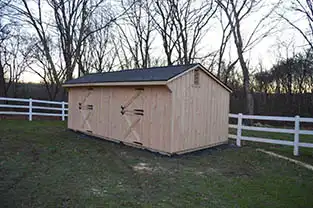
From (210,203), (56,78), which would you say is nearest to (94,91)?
(210,203)

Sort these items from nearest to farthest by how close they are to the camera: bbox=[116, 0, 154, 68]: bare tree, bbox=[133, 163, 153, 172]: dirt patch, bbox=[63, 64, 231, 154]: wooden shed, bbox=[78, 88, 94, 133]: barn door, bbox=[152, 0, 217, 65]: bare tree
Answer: bbox=[133, 163, 153, 172]: dirt patch < bbox=[63, 64, 231, 154]: wooden shed < bbox=[78, 88, 94, 133]: barn door < bbox=[152, 0, 217, 65]: bare tree < bbox=[116, 0, 154, 68]: bare tree

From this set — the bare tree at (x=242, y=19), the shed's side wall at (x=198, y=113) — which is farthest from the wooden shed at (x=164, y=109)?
the bare tree at (x=242, y=19)

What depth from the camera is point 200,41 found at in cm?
1875

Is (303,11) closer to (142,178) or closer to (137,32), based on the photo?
(137,32)

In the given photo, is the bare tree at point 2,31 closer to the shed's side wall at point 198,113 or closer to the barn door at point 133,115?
the barn door at point 133,115

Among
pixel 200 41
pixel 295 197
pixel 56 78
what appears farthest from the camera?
pixel 200 41

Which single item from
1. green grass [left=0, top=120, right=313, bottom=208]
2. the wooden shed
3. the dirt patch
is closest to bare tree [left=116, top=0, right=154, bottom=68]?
the wooden shed

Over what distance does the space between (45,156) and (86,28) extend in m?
14.1

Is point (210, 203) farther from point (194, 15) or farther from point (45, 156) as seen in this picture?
point (194, 15)

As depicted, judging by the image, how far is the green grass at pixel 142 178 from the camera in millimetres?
3738

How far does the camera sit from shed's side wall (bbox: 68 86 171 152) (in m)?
6.66

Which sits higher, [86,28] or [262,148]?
[86,28]

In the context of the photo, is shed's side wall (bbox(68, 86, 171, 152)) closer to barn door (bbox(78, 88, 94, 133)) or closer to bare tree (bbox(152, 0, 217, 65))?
barn door (bbox(78, 88, 94, 133))

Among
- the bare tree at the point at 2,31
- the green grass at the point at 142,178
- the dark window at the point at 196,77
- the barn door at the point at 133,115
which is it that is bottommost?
the green grass at the point at 142,178
